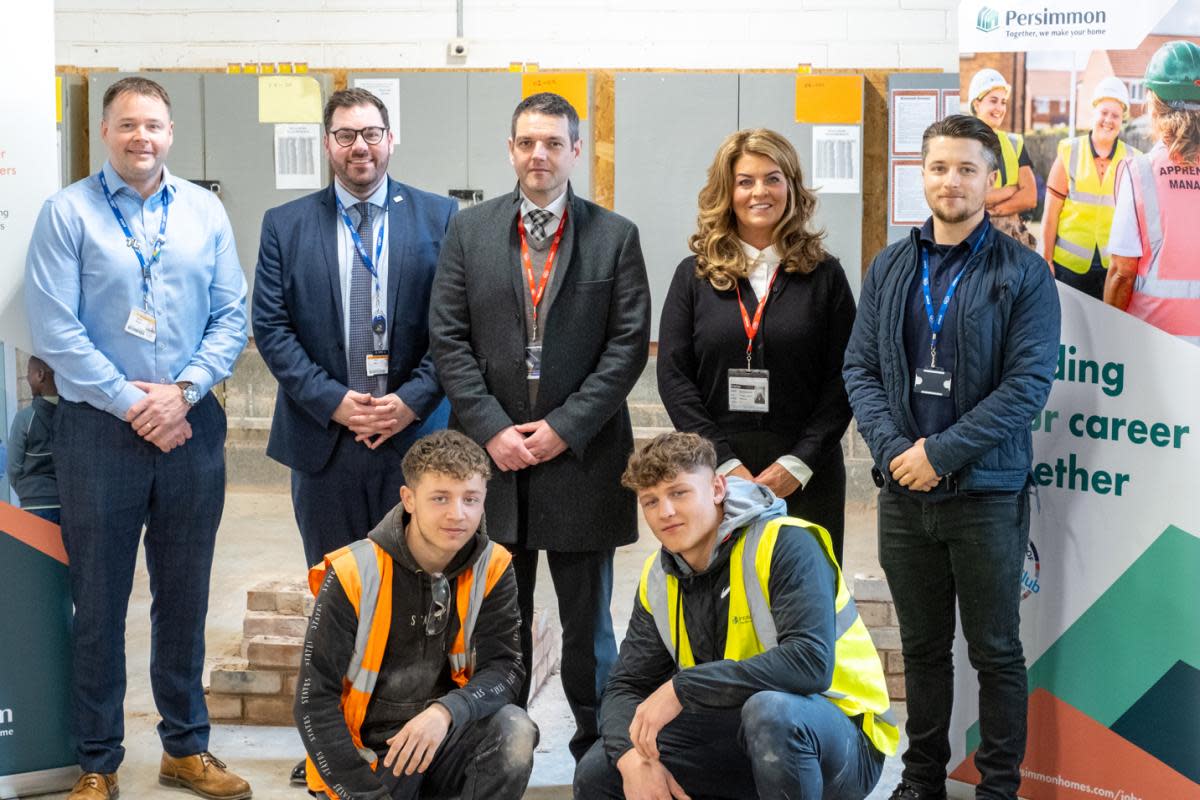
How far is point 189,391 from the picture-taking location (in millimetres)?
2998

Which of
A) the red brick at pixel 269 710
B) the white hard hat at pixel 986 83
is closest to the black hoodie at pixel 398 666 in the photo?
the red brick at pixel 269 710

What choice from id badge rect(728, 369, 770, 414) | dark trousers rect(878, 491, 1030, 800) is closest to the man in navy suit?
id badge rect(728, 369, 770, 414)

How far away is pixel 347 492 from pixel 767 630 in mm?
1166

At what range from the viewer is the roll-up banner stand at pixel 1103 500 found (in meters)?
2.75

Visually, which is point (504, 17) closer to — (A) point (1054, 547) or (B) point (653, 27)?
(B) point (653, 27)

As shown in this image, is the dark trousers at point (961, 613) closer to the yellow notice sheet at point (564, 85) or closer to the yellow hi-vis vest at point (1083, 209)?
the yellow hi-vis vest at point (1083, 209)

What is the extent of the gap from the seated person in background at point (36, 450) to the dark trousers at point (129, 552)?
0.27 ft

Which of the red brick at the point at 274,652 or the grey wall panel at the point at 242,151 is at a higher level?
the grey wall panel at the point at 242,151

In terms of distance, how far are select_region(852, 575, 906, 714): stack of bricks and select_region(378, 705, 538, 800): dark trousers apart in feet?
4.62

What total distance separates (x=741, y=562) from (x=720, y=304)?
739 millimetres

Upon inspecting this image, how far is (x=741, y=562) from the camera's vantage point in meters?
2.47

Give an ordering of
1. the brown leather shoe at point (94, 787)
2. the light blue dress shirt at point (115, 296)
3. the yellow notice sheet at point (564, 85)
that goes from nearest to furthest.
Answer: the light blue dress shirt at point (115, 296) < the brown leather shoe at point (94, 787) < the yellow notice sheet at point (564, 85)

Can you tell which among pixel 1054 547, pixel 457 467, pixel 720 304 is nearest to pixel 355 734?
pixel 457 467

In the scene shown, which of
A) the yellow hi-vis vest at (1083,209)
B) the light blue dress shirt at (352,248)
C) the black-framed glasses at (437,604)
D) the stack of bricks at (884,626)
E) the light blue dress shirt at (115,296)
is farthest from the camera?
the stack of bricks at (884,626)
